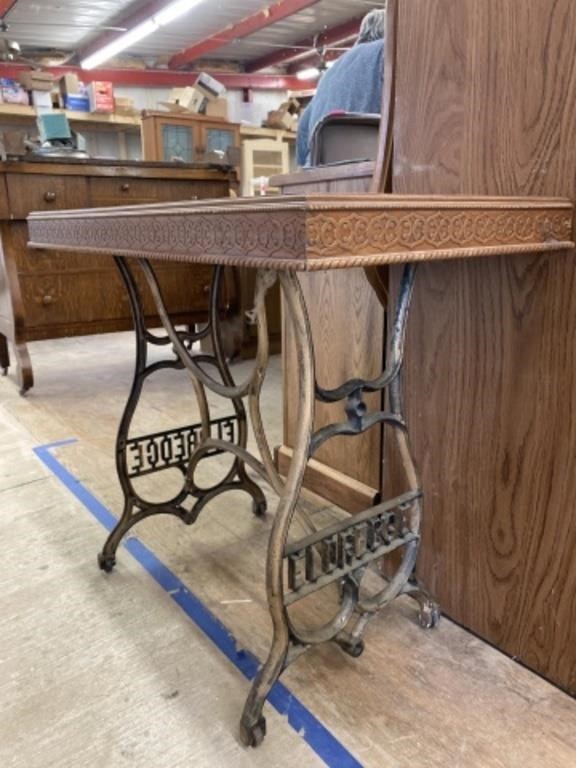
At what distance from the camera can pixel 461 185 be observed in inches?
38.4

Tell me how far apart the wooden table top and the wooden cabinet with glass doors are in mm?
5244

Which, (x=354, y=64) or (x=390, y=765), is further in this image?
(x=354, y=64)

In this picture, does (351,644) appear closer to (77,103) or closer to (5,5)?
(5,5)

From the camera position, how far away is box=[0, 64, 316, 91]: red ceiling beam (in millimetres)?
7332

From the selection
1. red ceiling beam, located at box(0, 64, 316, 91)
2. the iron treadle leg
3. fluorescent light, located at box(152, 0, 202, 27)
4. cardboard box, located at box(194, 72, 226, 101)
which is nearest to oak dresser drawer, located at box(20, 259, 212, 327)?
the iron treadle leg

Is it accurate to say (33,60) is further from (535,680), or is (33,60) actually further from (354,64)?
(535,680)

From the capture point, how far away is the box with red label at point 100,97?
674 cm

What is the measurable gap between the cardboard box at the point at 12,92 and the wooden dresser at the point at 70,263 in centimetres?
481

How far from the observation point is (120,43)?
6.63 metres

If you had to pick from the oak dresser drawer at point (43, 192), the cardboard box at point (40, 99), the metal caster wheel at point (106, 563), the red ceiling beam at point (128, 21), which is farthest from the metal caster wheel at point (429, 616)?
the cardboard box at point (40, 99)


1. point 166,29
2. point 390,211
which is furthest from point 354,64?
point 166,29

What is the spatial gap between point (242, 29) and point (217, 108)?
0.83 meters

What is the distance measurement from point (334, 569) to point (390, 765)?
27 centimetres

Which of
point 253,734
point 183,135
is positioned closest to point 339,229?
point 253,734
